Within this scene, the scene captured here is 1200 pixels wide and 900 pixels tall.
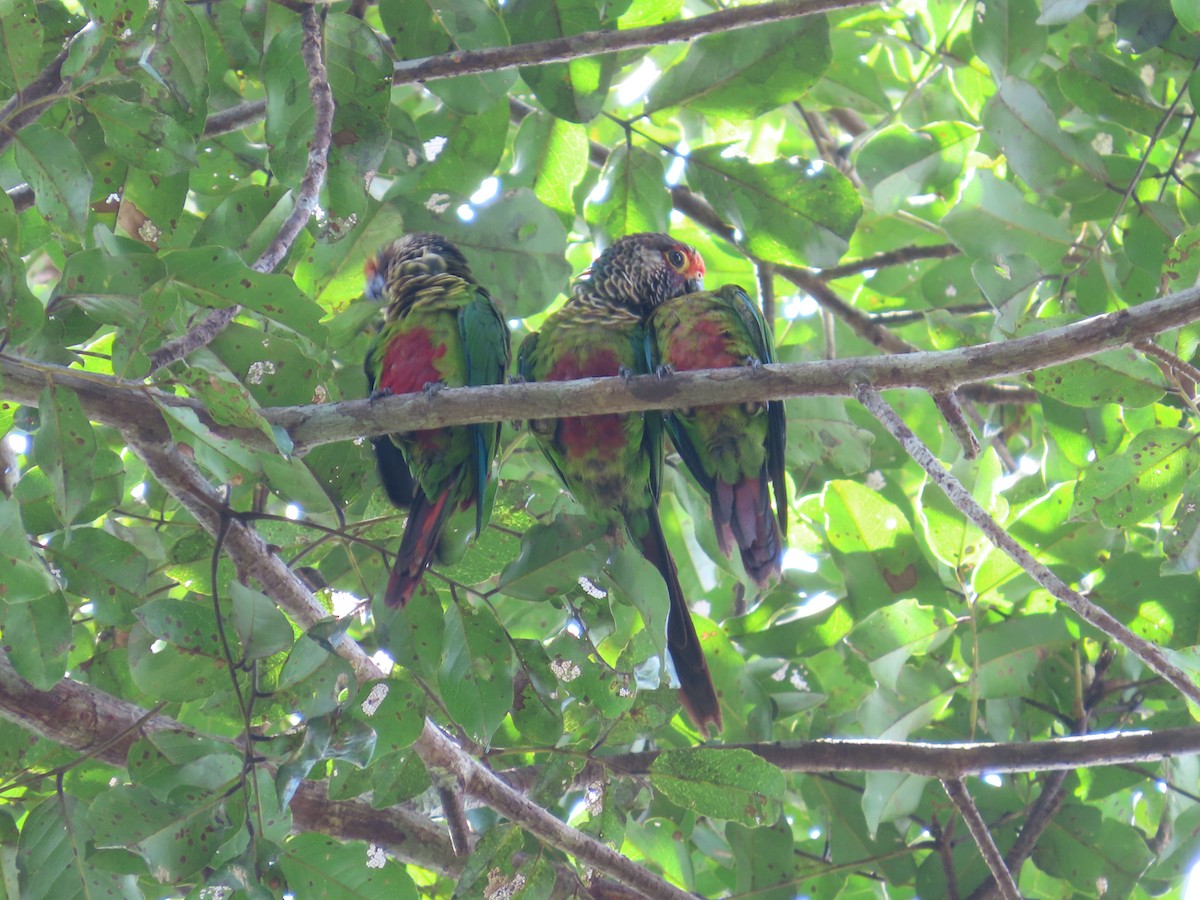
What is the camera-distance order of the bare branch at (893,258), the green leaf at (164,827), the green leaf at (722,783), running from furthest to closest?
the bare branch at (893,258) < the green leaf at (722,783) < the green leaf at (164,827)

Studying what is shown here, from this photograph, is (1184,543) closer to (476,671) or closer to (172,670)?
(476,671)

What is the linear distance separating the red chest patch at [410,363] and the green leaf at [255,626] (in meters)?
1.35

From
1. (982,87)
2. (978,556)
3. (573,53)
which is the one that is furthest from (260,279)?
(982,87)

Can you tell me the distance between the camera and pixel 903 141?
3699mm

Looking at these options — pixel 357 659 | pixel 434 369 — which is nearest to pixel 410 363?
pixel 434 369

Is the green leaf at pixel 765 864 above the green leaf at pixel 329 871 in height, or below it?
below

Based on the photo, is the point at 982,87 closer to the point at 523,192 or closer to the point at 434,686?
the point at 523,192

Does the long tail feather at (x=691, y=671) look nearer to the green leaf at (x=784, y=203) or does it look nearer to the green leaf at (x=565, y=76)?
the green leaf at (x=784, y=203)

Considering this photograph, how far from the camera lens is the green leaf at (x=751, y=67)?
3322mm

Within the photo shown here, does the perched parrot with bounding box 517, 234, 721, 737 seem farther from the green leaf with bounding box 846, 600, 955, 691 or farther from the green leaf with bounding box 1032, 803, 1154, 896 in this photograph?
the green leaf with bounding box 1032, 803, 1154, 896

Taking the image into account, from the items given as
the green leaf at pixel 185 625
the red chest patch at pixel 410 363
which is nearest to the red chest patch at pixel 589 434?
the red chest patch at pixel 410 363

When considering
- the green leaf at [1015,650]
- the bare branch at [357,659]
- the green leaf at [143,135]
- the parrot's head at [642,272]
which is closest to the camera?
the green leaf at [143,135]

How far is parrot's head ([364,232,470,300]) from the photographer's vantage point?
12.0 feet

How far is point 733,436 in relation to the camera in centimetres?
345
